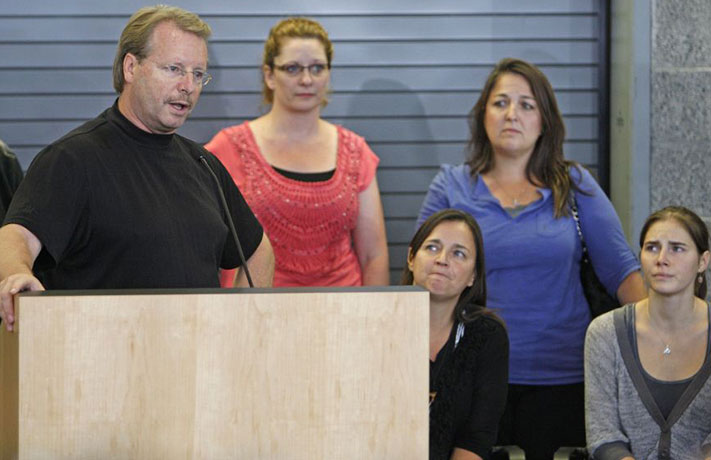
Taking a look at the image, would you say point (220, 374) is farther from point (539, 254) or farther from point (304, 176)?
point (304, 176)

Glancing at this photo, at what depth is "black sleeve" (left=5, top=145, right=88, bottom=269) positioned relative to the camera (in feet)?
7.13

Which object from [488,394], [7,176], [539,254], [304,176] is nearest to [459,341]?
[488,394]

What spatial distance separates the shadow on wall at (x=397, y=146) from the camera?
4.20 meters

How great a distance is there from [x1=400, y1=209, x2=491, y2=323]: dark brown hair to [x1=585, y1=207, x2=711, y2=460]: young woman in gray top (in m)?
0.35

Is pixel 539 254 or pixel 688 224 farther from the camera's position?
pixel 539 254

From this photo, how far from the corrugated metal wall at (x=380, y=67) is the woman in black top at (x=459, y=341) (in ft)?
3.16

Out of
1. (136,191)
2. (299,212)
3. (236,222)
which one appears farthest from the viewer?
(299,212)

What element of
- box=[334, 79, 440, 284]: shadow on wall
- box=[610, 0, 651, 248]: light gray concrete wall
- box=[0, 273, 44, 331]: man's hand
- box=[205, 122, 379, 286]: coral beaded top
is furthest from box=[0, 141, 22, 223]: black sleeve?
box=[610, 0, 651, 248]: light gray concrete wall

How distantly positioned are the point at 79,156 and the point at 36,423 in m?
0.84

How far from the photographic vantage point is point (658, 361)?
307 cm

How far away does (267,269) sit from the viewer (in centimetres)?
277

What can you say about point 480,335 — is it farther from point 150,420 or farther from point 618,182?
point 150,420

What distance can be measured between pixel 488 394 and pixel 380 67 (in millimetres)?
1576

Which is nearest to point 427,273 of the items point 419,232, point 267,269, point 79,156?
point 419,232
